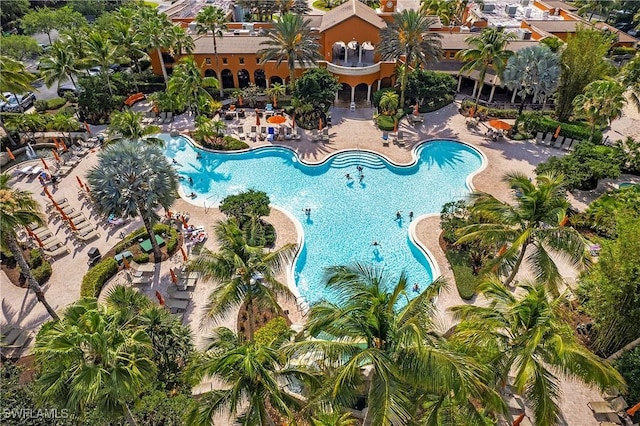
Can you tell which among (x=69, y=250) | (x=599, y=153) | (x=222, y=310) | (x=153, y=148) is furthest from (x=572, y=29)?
(x=69, y=250)

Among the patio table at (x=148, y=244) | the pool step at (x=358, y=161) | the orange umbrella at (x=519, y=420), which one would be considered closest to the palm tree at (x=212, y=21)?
the pool step at (x=358, y=161)

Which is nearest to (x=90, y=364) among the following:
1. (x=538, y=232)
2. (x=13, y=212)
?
(x=13, y=212)

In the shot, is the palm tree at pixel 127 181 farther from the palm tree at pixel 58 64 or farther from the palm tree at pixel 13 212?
the palm tree at pixel 58 64

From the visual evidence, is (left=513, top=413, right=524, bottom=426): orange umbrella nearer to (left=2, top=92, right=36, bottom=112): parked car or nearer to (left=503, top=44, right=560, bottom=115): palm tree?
(left=503, top=44, right=560, bottom=115): palm tree

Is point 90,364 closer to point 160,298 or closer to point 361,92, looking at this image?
point 160,298

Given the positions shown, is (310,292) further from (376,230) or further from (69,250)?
(69,250)

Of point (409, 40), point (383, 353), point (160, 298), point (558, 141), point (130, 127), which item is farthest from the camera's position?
point (409, 40)
